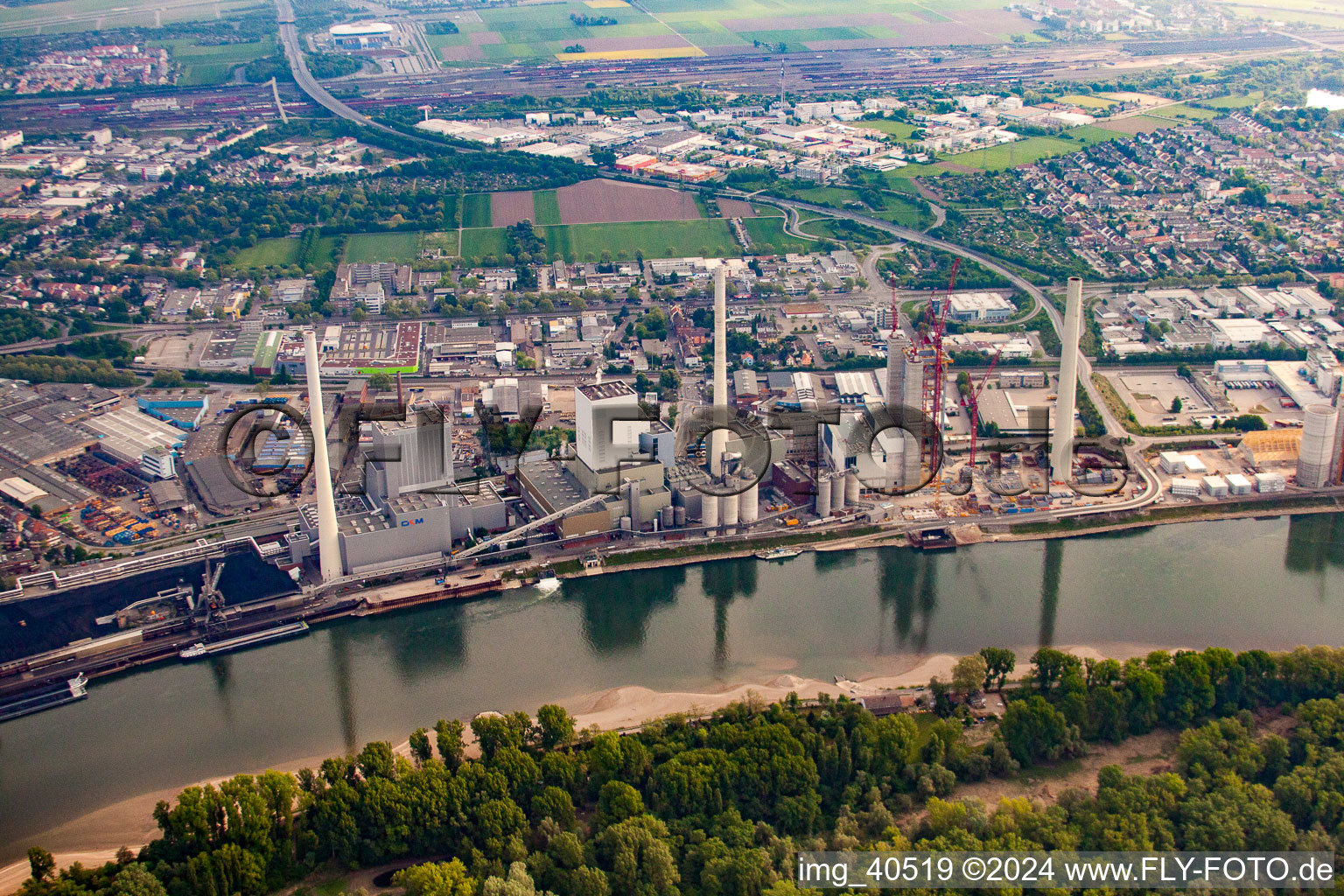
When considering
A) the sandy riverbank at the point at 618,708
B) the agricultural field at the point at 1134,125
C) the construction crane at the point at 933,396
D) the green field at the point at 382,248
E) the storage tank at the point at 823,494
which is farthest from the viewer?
the agricultural field at the point at 1134,125

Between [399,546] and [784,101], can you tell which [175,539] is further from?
[784,101]

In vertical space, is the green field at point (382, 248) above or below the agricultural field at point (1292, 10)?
below

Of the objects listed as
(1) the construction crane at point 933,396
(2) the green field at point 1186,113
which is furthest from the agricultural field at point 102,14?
(1) the construction crane at point 933,396

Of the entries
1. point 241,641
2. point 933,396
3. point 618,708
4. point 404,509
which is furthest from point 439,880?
point 933,396

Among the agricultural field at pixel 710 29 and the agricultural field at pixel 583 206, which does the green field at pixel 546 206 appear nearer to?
the agricultural field at pixel 583 206

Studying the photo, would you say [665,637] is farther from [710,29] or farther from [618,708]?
[710,29]

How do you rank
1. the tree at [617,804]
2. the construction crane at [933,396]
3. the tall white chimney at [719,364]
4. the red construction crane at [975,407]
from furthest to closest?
the red construction crane at [975,407] → the construction crane at [933,396] → the tall white chimney at [719,364] → the tree at [617,804]

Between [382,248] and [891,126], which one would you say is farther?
[891,126]
